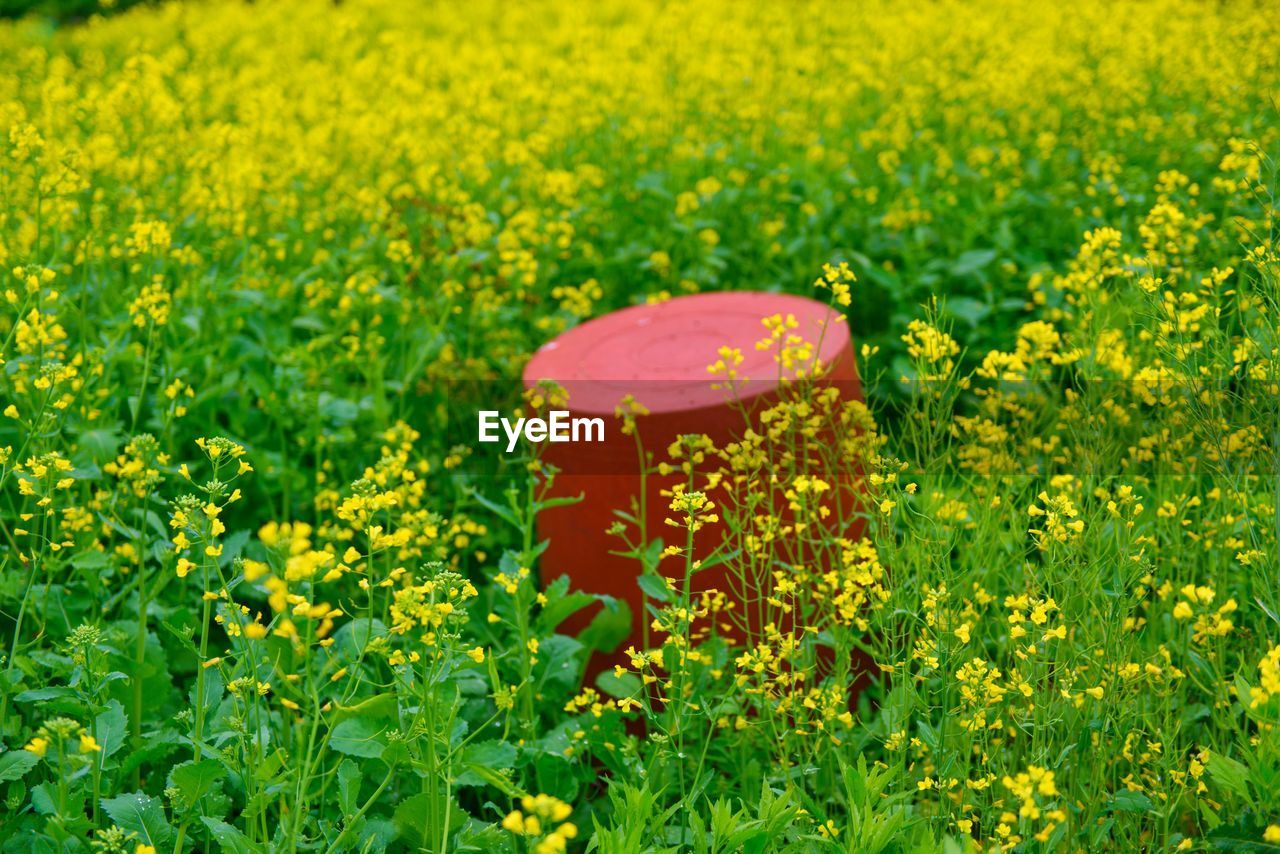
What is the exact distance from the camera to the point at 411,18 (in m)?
9.27

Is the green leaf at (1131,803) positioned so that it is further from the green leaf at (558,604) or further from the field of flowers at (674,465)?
the green leaf at (558,604)

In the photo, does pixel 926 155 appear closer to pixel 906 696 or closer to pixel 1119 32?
pixel 1119 32

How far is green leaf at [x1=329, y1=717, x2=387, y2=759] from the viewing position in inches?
84.7

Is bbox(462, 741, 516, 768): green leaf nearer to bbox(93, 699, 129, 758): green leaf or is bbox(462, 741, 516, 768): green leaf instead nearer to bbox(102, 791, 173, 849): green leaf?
bbox(102, 791, 173, 849): green leaf

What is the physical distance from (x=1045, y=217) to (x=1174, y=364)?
2.14 metres

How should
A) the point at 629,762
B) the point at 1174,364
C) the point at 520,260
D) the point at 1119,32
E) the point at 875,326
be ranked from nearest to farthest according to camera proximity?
the point at 629,762, the point at 1174,364, the point at 520,260, the point at 875,326, the point at 1119,32

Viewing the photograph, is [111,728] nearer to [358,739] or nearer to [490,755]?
[358,739]

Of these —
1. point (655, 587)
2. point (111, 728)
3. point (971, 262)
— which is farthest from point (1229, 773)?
point (971, 262)

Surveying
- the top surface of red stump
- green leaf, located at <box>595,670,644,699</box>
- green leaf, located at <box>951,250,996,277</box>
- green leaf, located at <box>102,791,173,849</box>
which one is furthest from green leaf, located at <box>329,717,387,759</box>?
green leaf, located at <box>951,250,996,277</box>

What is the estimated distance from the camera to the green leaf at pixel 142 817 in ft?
6.94

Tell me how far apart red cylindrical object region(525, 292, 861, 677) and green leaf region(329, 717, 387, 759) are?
0.73 m

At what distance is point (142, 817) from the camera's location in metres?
2.13

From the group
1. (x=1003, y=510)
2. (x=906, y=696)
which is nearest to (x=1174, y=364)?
(x=1003, y=510)

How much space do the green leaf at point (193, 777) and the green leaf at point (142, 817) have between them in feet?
0.25
